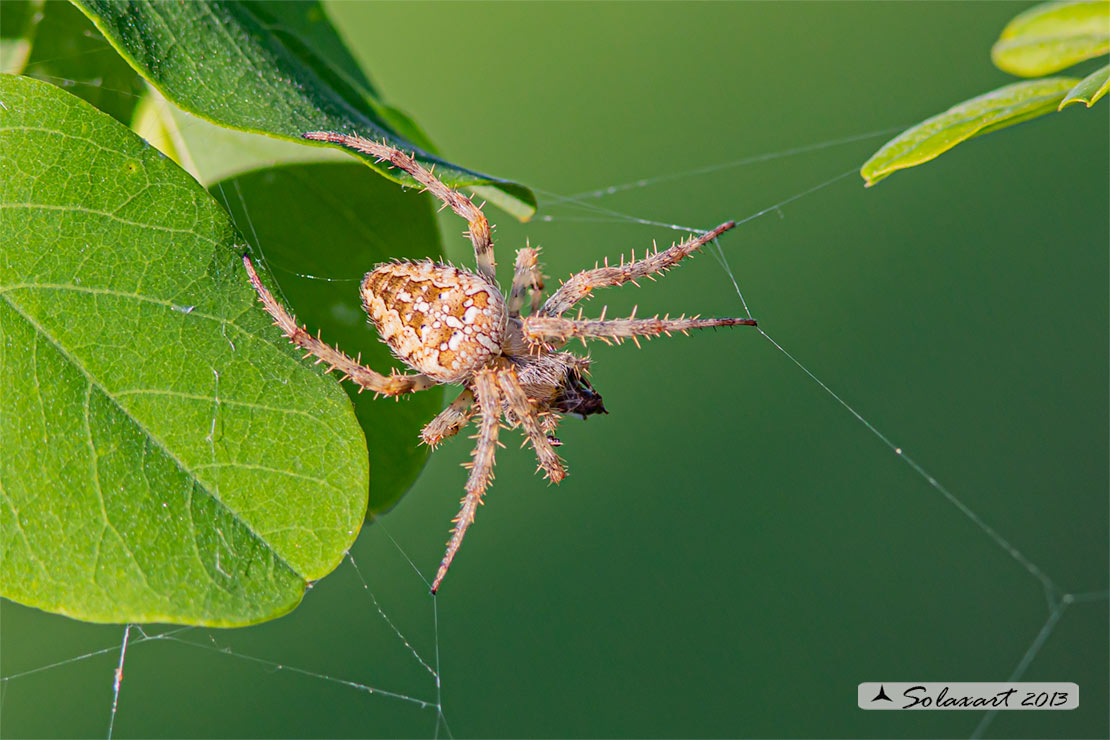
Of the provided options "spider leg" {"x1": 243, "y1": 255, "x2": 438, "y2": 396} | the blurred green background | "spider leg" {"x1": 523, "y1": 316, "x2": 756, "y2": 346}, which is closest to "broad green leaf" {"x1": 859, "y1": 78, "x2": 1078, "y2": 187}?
"spider leg" {"x1": 523, "y1": 316, "x2": 756, "y2": 346}

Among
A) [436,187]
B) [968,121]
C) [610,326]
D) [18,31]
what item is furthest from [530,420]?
[18,31]

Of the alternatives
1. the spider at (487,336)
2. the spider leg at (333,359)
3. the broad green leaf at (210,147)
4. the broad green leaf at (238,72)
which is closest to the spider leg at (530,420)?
the spider at (487,336)

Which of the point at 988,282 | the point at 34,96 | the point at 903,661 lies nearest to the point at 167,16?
the point at 34,96

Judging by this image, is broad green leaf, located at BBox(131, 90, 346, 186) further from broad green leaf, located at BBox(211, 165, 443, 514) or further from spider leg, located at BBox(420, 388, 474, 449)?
spider leg, located at BBox(420, 388, 474, 449)

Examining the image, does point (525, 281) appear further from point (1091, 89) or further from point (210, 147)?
point (1091, 89)

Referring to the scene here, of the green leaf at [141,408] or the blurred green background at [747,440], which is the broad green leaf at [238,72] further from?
the blurred green background at [747,440]
